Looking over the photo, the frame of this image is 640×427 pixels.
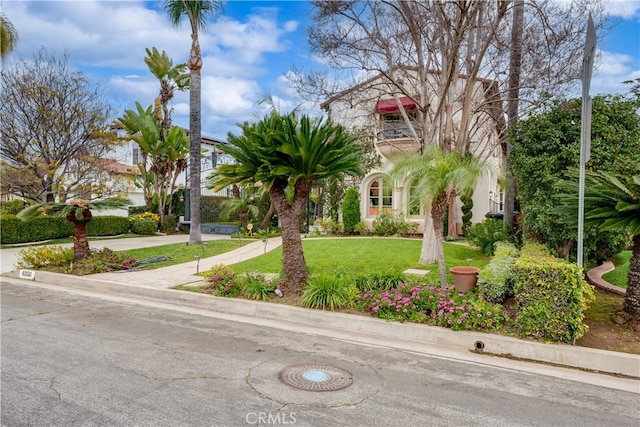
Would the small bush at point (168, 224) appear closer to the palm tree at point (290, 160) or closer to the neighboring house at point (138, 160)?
the neighboring house at point (138, 160)

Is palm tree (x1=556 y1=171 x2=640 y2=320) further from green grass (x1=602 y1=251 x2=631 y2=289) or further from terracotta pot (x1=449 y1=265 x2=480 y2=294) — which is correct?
green grass (x1=602 y1=251 x2=631 y2=289)

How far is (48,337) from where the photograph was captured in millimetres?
5855

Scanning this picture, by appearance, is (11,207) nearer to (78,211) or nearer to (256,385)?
(78,211)

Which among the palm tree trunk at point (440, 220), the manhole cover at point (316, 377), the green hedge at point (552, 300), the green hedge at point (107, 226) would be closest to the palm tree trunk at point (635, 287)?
the green hedge at point (552, 300)

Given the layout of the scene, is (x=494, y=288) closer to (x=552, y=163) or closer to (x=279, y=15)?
(x=552, y=163)

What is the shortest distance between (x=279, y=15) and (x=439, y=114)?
527 centimetres

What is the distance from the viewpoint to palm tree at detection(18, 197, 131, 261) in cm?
1010

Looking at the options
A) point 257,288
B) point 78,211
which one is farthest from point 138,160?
point 257,288

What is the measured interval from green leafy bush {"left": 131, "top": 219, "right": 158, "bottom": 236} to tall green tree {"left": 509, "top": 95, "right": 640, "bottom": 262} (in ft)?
60.2

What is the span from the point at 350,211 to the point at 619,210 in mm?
15170

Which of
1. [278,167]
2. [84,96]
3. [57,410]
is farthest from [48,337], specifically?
[84,96]

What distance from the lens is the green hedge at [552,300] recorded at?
17.1ft

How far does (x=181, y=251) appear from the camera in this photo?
14.6 m

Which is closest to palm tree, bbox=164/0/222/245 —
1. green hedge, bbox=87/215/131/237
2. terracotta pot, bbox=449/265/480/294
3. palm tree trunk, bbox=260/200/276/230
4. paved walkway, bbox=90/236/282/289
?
paved walkway, bbox=90/236/282/289
